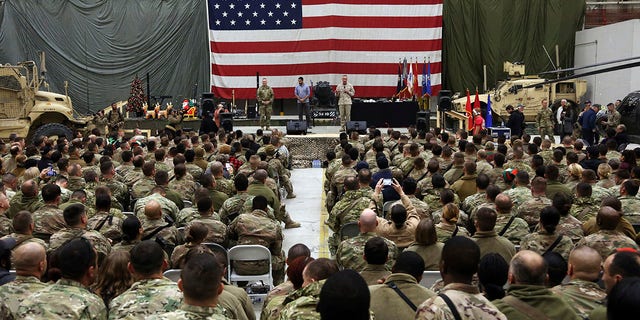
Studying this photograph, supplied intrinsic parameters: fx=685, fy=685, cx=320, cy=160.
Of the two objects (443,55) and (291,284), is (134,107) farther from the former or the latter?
(291,284)

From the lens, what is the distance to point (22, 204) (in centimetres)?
744

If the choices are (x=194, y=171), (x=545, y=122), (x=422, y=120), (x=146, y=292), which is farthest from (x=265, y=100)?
(x=146, y=292)

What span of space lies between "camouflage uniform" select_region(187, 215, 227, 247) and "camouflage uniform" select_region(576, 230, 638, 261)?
125 inches

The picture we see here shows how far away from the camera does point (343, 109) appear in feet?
63.1

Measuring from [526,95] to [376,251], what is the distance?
19.5 m

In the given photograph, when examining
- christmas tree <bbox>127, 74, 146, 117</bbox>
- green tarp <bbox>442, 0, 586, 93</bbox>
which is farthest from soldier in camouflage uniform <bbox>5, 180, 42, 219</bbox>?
green tarp <bbox>442, 0, 586, 93</bbox>

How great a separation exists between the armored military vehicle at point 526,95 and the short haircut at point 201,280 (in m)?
19.6

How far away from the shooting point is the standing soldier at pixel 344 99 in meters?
19.0

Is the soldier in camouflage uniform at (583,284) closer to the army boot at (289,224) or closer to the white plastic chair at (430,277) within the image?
the white plastic chair at (430,277)

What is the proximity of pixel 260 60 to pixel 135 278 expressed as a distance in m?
20.6

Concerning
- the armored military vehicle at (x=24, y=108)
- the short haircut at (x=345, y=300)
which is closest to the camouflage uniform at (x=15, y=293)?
the short haircut at (x=345, y=300)

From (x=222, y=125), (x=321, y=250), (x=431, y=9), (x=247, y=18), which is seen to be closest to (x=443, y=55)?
(x=431, y=9)

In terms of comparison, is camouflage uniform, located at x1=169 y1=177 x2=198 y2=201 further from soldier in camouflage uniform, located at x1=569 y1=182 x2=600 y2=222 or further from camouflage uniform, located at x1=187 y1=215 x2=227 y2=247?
soldier in camouflage uniform, located at x1=569 y1=182 x2=600 y2=222

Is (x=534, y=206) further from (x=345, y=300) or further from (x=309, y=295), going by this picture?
(x=345, y=300)
